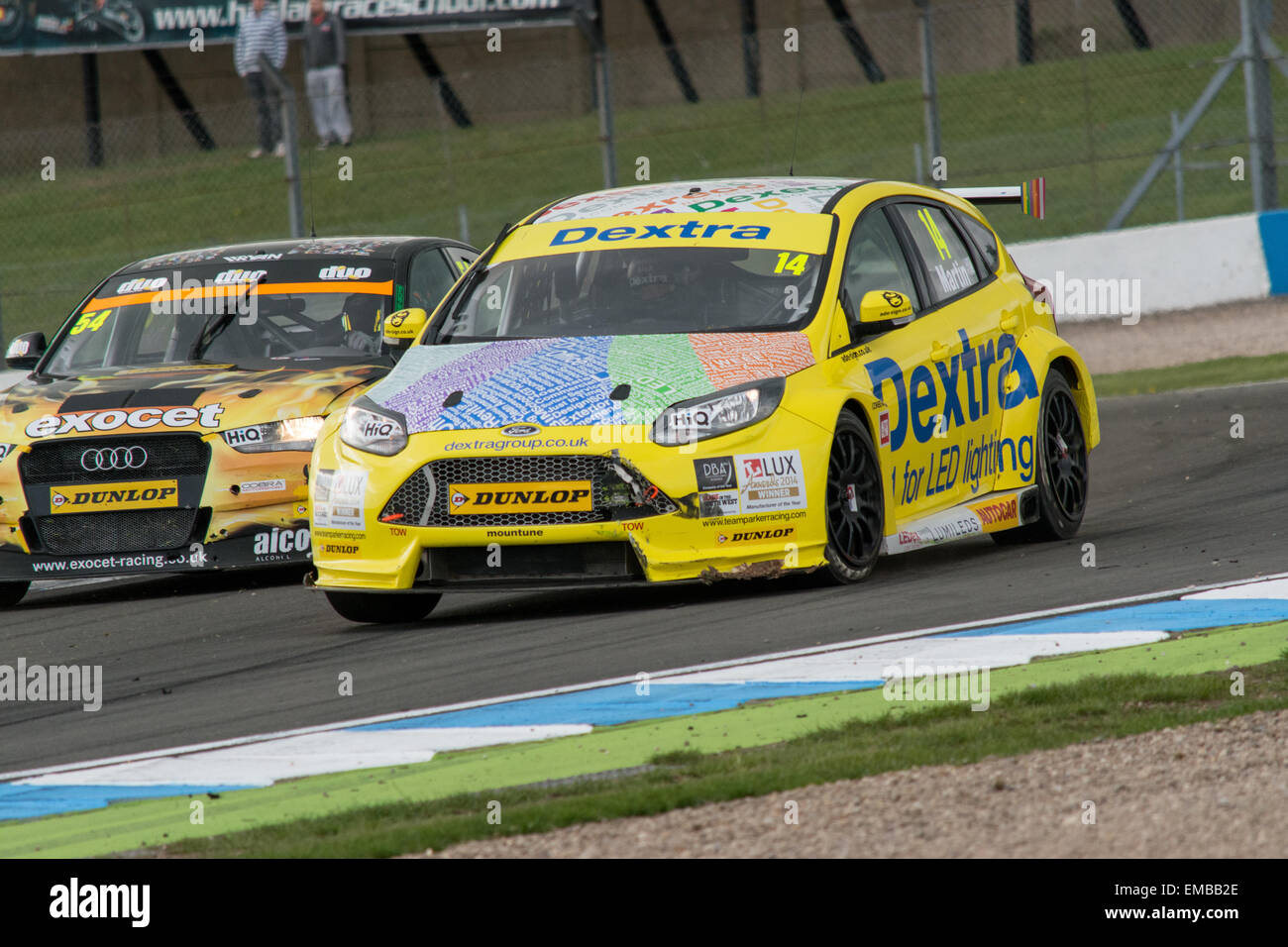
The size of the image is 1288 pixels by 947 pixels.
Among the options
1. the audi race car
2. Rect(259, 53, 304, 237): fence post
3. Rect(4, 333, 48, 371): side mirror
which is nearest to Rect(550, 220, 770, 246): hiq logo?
the audi race car

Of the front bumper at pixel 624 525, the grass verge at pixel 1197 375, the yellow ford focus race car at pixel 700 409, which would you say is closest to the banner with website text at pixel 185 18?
the grass verge at pixel 1197 375

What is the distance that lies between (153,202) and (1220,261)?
9.75m

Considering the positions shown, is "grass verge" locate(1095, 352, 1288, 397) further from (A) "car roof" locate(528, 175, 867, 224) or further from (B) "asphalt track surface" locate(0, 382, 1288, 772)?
(A) "car roof" locate(528, 175, 867, 224)

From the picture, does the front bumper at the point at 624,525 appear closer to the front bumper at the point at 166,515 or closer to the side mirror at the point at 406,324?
the side mirror at the point at 406,324

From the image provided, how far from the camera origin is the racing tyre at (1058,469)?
10000mm

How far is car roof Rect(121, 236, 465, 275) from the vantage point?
11.3 m

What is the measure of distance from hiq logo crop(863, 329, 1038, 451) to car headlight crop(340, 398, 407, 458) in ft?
6.14

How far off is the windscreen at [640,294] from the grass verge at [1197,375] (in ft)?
27.4

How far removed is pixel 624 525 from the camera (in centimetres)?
808

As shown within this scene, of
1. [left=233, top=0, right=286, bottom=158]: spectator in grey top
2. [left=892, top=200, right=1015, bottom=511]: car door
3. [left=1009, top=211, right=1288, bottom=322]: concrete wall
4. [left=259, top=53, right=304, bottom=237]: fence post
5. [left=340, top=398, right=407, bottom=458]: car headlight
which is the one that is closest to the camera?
[left=340, top=398, right=407, bottom=458]: car headlight

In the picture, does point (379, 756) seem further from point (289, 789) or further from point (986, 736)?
point (986, 736)

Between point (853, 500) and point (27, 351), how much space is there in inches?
190

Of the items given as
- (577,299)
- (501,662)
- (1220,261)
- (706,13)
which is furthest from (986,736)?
(706,13)

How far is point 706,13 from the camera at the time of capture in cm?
3531
